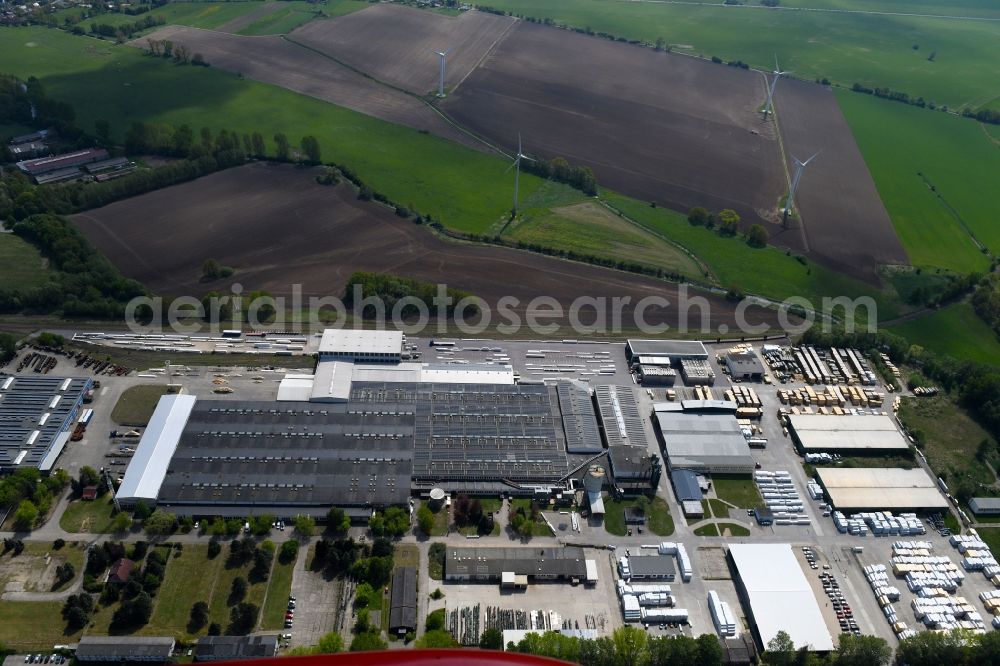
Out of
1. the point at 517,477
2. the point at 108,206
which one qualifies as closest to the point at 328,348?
the point at 517,477

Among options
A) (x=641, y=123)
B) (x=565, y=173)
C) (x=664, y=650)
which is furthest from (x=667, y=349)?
(x=641, y=123)

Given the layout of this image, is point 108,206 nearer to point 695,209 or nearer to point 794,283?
point 695,209

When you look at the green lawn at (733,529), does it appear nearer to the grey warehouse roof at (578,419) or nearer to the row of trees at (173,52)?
the grey warehouse roof at (578,419)

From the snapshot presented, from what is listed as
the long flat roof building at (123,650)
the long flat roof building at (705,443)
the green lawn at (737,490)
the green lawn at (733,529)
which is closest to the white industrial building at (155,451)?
the long flat roof building at (123,650)

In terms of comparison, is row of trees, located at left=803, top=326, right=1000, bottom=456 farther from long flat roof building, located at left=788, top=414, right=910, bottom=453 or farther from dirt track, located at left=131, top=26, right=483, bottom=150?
dirt track, located at left=131, top=26, right=483, bottom=150

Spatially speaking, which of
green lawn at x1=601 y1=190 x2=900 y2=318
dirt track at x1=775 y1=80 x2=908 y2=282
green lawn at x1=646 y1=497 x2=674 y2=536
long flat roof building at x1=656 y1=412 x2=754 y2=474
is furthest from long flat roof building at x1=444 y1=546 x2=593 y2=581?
dirt track at x1=775 y1=80 x2=908 y2=282

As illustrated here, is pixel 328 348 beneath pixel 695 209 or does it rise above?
beneath
